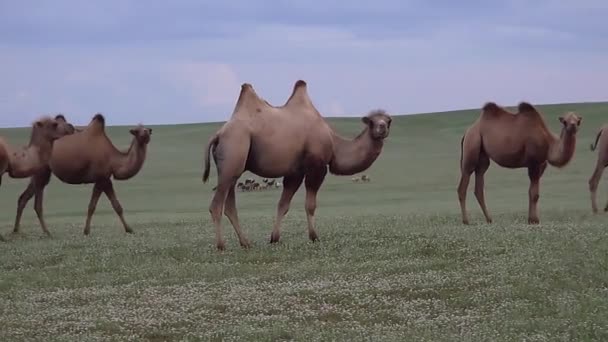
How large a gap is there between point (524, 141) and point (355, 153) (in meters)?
3.65

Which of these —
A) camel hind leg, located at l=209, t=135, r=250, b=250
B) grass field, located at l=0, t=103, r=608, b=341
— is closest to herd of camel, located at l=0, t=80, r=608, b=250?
camel hind leg, located at l=209, t=135, r=250, b=250

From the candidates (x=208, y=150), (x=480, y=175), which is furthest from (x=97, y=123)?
(x=480, y=175)

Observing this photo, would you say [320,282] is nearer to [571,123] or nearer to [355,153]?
[355,153]

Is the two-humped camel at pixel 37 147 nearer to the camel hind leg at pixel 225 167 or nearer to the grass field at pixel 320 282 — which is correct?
the grass field at pixel 320 282

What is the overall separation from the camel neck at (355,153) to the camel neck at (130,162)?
5.00m

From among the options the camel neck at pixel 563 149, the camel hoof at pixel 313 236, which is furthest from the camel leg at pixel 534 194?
the camel hoof at pixel 313 236

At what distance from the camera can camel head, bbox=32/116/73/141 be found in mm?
16781

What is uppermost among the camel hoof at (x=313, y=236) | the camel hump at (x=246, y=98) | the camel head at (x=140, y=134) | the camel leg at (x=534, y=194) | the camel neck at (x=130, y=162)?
the camel hump at (x=246, y=98)

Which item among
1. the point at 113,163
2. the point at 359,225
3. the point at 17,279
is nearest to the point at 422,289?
the point at 17,279

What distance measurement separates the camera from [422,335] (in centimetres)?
829

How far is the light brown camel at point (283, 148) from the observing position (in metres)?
13.6

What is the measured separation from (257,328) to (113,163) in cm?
1010

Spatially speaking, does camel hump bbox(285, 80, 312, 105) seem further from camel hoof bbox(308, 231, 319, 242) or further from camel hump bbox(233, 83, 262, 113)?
camel hoof bbox(308, 231, 319, 242)

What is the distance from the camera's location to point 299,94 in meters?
14.8
